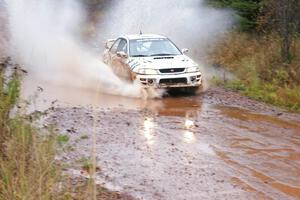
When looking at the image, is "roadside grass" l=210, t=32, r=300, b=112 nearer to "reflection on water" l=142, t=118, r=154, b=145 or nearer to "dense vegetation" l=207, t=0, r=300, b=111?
"dense vegetation" l=207, t=0, r=300, b=111

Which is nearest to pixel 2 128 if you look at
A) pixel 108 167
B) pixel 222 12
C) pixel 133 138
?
→ pixel 108 167

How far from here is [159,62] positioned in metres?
14.2

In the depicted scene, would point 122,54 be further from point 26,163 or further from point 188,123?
point 26,163

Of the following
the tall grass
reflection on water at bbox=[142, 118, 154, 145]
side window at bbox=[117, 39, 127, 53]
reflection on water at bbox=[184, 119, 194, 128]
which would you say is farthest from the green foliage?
the tall grass

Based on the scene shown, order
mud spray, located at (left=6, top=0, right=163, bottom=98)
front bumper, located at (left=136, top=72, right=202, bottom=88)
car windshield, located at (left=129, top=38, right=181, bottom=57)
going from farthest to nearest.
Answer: mud spray, located at (left=6, top=0, right=163, bottom=98), car windshield, located at (left=129, top=38, right=181, bottom=57), front bumper, located at (left=136, top=72, right=202, bottom=88)

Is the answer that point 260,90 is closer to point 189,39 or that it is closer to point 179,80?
point 179,80

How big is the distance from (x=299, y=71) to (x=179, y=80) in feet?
10.8

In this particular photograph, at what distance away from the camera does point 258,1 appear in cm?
1833

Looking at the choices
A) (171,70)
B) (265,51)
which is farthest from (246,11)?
(171,70)

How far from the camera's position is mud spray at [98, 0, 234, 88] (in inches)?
828

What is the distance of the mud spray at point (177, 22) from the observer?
2102 cm

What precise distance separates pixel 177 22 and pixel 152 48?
9.84 meters

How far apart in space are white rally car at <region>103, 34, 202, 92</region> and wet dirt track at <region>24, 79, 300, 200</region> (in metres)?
0.56

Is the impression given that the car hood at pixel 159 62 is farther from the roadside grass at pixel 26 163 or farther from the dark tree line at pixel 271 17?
the roadside grass at pixel 26 163
